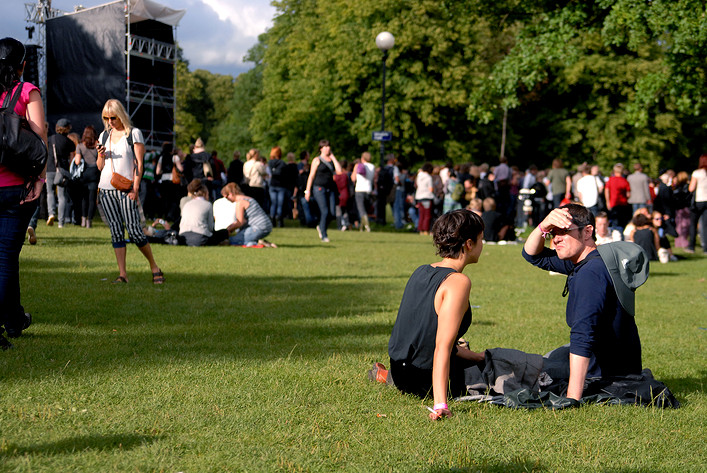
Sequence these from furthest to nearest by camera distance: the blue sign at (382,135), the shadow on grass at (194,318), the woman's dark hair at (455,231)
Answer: the blue sign at (382,135), the shadow on grass at (194,318), the woman's dark hair at (455,231)

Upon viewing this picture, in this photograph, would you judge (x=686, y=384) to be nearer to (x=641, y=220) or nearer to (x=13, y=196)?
(x=13, y=196)

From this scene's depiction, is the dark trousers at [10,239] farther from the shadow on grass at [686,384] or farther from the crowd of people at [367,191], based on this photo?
the crowd of people at [367,191]

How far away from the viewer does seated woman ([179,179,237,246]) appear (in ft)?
48.2

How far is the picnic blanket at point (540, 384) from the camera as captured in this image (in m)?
4.88

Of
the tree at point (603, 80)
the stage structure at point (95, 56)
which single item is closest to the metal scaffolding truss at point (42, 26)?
the stage structure at point (95, 56)

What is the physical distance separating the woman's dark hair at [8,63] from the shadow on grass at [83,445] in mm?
2991

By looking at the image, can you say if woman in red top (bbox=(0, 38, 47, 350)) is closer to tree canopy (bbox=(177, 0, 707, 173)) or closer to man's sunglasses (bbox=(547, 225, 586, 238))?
man's sunglasses (bbox=(547, 225, 586, 238))

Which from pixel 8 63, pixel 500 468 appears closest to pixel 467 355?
pixel 500 468

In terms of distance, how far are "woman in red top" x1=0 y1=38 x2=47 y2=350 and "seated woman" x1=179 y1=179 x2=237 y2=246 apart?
351 inches

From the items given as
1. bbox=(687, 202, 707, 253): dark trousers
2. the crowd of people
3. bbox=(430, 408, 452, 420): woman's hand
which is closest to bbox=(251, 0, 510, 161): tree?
the crowd of people

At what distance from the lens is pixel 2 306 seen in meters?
5.62

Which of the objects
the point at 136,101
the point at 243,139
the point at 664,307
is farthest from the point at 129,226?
the point at 243,139

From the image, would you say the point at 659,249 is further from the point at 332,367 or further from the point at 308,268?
the point at 332,367

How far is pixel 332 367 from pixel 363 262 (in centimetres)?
791
